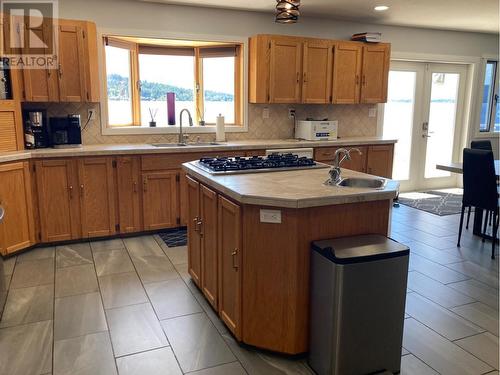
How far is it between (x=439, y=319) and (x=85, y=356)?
2.26 metres

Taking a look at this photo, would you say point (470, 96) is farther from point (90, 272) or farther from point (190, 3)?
point (90, 272)

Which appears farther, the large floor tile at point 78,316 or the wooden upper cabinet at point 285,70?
the wooden upper cabinet at point 285,70

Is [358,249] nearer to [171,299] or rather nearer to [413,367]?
[413,367]

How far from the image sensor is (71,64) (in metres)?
4.17

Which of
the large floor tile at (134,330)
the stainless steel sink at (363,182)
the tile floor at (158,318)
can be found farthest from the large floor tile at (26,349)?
the stainless steel sink at (363,182)

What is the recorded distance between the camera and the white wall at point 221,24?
4480mm

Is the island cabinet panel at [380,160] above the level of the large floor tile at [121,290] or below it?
above

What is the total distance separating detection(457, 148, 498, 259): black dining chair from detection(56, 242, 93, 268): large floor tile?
3674mm

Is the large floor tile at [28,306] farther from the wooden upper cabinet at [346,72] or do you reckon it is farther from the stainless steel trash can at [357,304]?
the wooden upper cabinet at [346,72]

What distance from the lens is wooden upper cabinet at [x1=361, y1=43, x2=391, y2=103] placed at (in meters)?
5.61

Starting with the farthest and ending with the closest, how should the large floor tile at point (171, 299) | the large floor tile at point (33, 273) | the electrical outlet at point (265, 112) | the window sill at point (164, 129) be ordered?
the electrical outlet at point (265, 112), the window sill at point (164, 129), the large floor tile at point (33, 273), the large floor tile at point (171, 299)

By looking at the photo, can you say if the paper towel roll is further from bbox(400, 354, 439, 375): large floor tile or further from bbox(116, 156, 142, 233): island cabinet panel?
bbox(400, 354, 439, 375): large floor tile

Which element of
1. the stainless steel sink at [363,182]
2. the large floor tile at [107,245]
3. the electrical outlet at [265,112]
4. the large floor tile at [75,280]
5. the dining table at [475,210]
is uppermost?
the electrical outlet at [265,112]

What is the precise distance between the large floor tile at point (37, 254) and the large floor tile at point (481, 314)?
3492 millimetres
